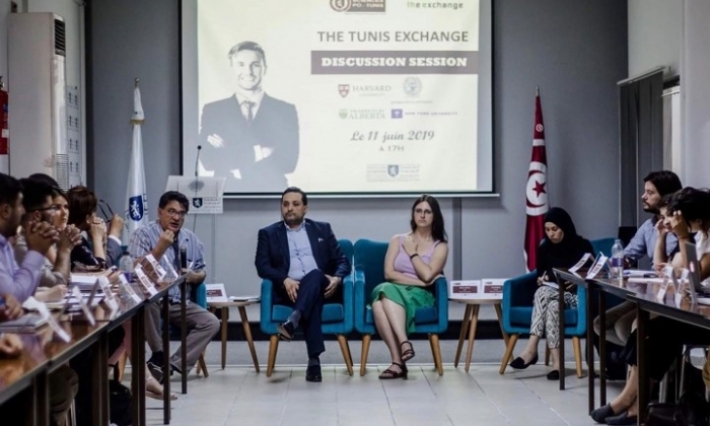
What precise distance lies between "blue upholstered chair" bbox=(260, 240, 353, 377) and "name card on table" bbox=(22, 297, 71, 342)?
3.40 meters

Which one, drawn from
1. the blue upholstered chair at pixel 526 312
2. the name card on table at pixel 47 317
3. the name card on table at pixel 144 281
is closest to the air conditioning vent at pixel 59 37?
the name card on table at pixel 144 281

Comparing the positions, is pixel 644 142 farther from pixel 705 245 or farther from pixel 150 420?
pixel 150 420

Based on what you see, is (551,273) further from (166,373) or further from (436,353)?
(166,373)

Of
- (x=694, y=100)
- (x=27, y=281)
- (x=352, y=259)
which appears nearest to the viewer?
(x=27, y=281)

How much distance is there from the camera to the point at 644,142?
852 cm

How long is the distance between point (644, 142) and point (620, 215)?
0.84 m

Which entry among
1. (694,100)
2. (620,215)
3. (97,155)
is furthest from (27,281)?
(620,215)

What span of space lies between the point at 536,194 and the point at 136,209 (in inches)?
130

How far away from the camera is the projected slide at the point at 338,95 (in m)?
9.17

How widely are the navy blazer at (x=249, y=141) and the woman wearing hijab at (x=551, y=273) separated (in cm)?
292

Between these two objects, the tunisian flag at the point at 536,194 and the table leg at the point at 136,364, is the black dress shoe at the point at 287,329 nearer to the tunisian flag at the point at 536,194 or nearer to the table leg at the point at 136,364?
the table leg at the point at 136,364

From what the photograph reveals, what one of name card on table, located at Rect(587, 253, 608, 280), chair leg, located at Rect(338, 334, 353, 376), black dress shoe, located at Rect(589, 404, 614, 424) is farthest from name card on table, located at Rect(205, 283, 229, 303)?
black dress shoe, located at Rect(589, 404, 614, 424)

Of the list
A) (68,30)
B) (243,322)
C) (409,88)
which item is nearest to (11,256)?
(243,322)

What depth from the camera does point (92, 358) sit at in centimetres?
363
